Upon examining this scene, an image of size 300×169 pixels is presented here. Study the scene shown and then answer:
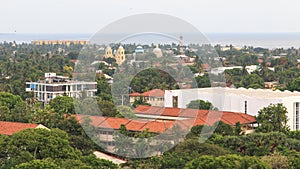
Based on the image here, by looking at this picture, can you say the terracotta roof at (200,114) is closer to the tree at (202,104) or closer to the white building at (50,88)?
the tree at (202,104)

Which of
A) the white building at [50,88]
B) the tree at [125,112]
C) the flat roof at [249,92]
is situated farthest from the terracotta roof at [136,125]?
the white building at [50,88]

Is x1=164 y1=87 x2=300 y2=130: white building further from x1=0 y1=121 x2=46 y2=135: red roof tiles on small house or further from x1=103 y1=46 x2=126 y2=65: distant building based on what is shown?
x1=0 y1=121 x2=46 y2=135: red roof tiles on small house

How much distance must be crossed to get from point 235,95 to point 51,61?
27.3m

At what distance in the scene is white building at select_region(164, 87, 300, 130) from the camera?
75.3 ft

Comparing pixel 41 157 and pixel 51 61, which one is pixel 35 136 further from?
pixel 51 61

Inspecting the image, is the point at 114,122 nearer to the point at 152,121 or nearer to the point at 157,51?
the point at 152,121

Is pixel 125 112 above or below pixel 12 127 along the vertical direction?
above

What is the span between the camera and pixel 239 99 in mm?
25141

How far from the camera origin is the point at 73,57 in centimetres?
5731

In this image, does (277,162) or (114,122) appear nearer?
(277,162)

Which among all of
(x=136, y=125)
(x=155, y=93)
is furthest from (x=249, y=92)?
(x=136, y=125)

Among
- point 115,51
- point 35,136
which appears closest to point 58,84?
point 115,51

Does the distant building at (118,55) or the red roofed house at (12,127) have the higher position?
the distant building at (118,55)

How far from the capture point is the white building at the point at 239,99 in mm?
22938
